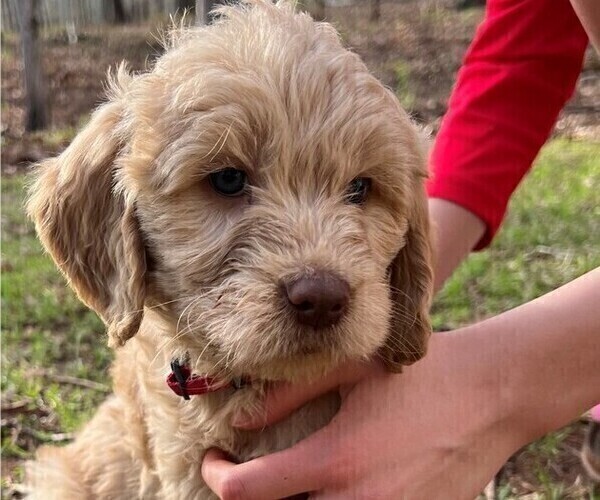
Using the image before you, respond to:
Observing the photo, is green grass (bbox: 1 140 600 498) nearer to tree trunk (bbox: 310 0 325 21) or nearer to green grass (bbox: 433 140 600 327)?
green grass (bbox: 433 140 600 327)

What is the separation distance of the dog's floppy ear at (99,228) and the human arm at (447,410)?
0.49 meters

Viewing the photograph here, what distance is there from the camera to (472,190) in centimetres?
319

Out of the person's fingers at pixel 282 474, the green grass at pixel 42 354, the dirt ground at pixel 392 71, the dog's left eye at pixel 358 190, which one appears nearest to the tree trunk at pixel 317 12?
the dog's left eye at pixel 358 190

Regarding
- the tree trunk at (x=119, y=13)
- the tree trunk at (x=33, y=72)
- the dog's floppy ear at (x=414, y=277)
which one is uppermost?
the dog's floppy ear at (x=414, y=277)

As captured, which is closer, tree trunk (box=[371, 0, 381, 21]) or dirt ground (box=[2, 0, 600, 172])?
dirt ground (box=[2, 0, 600, 172])

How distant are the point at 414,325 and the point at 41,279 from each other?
3.81 meters

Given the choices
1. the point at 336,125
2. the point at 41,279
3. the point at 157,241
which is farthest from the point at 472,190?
the point at 41,279

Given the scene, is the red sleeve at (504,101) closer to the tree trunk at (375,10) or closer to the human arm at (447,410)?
the human arm at (447,410)

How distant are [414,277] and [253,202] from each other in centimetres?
59

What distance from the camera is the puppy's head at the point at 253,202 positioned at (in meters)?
1.92

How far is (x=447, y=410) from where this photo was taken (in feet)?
7.03

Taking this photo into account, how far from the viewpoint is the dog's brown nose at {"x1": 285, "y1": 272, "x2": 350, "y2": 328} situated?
181 centimetres

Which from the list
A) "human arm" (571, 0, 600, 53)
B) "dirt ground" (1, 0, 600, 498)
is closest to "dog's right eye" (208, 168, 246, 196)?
"human arm" (571, 0, 600, 53)

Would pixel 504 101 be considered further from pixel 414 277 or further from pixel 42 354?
pixel 42 354
